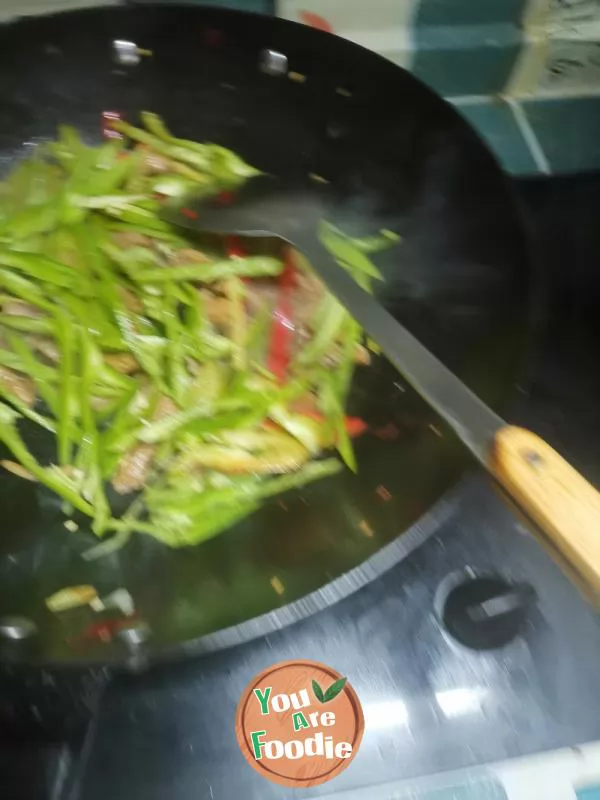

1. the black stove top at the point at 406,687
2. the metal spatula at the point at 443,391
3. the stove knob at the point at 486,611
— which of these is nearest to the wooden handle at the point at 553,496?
the metal spatula at the point at 443,391

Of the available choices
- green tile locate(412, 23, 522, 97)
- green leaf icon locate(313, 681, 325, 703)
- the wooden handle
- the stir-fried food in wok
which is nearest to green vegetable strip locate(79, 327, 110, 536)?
the stir-fried food in wok

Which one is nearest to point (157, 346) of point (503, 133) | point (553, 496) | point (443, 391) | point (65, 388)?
point (65, 388)

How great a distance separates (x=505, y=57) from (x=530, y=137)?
0.12 meters

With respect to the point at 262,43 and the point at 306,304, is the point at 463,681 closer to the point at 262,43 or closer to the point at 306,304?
the point at 306,304

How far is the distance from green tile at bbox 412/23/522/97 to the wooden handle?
2.54ft

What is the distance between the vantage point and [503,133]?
105 centimetres

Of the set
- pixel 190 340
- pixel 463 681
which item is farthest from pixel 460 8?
pixel 463 681

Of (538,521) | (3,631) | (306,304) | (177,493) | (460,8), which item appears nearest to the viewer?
(538,521)

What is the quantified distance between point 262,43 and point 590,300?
485 mm

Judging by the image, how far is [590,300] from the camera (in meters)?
0.88

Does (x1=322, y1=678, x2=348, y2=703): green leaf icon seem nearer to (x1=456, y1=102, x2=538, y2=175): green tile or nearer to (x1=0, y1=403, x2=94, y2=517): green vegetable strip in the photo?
(x1=0, y1=403, x2=94, y2=517): green vegetable strip

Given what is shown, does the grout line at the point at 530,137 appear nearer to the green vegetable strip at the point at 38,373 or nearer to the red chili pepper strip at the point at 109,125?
the red chili pepper strip at the point at 109,125

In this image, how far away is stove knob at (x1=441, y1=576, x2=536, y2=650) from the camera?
2.13 feet

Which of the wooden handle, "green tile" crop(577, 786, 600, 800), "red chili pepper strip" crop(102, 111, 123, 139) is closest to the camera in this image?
the wooden handle
